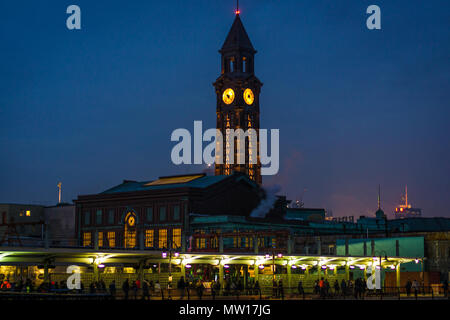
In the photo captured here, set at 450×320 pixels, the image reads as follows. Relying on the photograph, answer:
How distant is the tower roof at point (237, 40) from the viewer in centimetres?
17912

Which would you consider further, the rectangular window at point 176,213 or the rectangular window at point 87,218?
the rectangular window at point 87,218

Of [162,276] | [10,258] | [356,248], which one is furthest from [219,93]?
[10,258]

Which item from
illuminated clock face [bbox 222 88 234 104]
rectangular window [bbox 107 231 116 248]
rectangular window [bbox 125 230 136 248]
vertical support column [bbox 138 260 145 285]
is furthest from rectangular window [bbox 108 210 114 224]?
vertical support column [bbox 138 260 145 285]

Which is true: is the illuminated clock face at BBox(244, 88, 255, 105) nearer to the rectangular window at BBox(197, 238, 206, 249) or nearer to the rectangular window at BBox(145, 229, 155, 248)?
the rectangular window at BBox(145, 229, 155, 248)

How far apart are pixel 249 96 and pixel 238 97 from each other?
10.6 ft

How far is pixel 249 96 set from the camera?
17788 cm

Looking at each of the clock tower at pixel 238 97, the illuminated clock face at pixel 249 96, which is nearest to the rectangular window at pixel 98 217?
the clock tower at pixel 238 97

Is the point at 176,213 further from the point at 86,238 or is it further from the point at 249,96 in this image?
the point at 249,96

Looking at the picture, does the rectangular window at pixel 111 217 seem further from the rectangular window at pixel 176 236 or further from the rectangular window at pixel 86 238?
the rectangular window at pixel 176 236

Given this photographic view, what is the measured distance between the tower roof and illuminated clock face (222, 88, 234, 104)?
10.2m

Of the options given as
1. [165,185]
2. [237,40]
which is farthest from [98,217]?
[237,40]

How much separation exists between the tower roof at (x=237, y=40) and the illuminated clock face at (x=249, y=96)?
10.3 m
